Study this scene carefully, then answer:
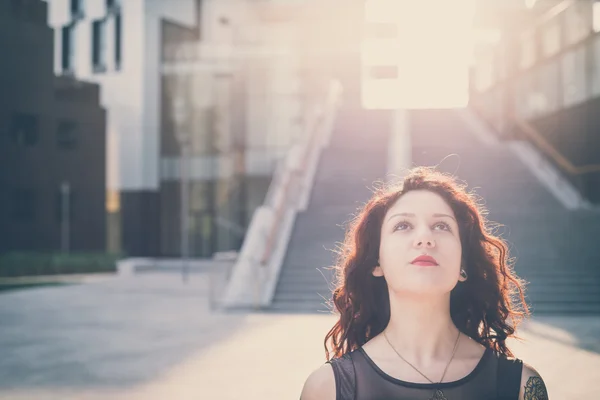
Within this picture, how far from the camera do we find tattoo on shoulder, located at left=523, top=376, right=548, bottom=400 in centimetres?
218

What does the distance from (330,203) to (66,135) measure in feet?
59.4

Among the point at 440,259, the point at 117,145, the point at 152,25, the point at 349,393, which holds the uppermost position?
the point at 152,25

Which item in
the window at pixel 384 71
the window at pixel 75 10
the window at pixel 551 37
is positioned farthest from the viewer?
the window at pixel 384 71

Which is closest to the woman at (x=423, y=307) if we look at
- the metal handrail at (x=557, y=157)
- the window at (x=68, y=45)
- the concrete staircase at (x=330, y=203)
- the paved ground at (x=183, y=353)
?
the paved ground at (x=183, y=353)

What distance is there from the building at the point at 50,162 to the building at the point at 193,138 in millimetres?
743

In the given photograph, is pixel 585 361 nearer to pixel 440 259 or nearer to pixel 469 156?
pixel 440 259

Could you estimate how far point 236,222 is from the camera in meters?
31.1

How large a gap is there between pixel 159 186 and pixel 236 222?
155 inches

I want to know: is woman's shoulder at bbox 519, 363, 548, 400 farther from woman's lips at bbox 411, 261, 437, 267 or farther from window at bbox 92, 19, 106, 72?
window at bbox 92, 19, 106, 72

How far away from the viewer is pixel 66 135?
98.8ft

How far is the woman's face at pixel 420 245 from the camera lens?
2244 millimetres

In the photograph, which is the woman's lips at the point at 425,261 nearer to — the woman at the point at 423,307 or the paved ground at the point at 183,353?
the woman at the point at 423,307

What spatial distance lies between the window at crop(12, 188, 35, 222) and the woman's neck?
91.7ft

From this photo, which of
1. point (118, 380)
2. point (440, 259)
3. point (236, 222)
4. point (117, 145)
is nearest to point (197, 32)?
point (117, 145)
